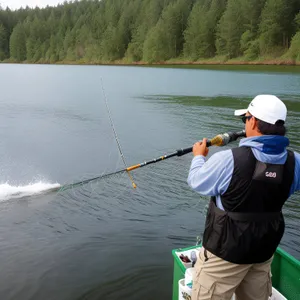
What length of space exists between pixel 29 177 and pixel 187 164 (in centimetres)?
467

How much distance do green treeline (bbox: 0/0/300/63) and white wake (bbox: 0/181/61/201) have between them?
180ft

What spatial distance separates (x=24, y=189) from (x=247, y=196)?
750 cm

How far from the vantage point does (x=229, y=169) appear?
2635mm

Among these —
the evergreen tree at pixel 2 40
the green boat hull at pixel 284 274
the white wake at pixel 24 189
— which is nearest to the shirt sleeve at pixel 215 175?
the green boat hull at pixel 284 274

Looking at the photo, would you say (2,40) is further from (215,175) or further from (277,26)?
(215,175)

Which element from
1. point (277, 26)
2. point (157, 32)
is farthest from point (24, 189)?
point (157, 32)

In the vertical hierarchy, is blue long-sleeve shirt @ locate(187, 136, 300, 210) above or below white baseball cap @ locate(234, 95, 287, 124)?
below

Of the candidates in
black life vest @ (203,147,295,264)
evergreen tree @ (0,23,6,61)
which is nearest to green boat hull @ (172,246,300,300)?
black life vest @ (203,147,295,264)

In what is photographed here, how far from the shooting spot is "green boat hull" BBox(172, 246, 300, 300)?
12.7 ft

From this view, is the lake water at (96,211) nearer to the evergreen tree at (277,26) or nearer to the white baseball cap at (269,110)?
the white baseball cap at (269,110)

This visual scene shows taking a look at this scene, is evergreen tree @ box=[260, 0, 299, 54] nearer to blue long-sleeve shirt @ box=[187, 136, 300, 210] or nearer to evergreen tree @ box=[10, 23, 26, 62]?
blue long-sleeve shirt @ box=[187, 136, 300, 210]

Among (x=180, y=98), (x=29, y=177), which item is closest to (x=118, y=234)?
(x=29, y=177)

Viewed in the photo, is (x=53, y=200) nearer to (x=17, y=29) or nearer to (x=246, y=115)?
(x=246, y=115)

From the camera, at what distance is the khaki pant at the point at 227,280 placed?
2904mm
